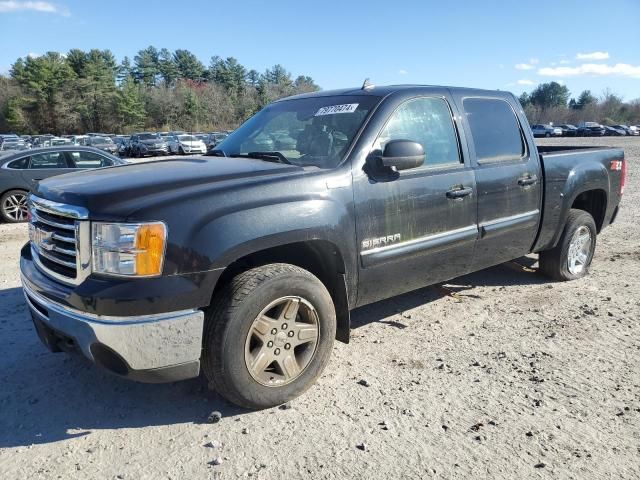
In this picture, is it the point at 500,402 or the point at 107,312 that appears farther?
the point at 500,402

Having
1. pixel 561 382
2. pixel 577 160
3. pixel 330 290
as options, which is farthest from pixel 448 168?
pixel 577 160

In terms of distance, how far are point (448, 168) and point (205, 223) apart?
2082 millimetres

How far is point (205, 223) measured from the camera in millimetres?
2715

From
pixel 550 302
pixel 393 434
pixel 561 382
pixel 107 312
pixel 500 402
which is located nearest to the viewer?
pixel 107 312

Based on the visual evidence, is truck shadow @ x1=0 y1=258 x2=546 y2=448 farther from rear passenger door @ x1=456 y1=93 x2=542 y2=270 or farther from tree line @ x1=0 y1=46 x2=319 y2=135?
tree line @ x1=0 y1=46 x2=319 y2=135

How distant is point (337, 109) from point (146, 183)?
1613 millimetres

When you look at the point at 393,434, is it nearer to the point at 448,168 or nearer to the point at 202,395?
the point at 202,395

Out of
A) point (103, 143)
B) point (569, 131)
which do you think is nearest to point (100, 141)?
point (103, 143)

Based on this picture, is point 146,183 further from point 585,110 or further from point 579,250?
point 585,110

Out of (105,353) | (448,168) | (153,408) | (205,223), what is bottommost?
(153,408)

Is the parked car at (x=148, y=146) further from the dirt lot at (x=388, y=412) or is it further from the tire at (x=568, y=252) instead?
the tire at (x=568, y=252)

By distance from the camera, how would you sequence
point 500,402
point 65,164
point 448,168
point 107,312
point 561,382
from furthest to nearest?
point 65,164 → point 448,168 → point 561,382 → point 500,402 → point 107,312

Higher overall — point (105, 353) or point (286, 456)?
point (105, 353)

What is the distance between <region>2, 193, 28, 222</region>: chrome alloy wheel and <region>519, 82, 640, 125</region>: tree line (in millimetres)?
90779
